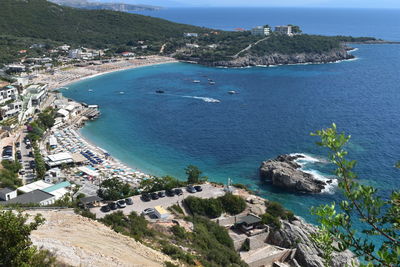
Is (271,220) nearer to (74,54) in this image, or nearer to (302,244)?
(302,244)

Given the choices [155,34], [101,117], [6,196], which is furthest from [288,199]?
[155,34]

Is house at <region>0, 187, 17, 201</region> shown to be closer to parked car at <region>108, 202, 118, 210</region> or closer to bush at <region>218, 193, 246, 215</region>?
parked car at <region>108, 202, 118, 210</region>

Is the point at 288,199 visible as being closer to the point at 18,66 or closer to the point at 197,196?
the point at 197,196

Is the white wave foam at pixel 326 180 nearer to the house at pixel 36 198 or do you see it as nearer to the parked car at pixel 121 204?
the parked car at pixel 121 204

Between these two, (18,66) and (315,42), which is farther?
(315,42)

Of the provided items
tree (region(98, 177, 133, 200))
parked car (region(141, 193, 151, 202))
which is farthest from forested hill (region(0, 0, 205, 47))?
parked car (region(141, 193, 151, 202))
